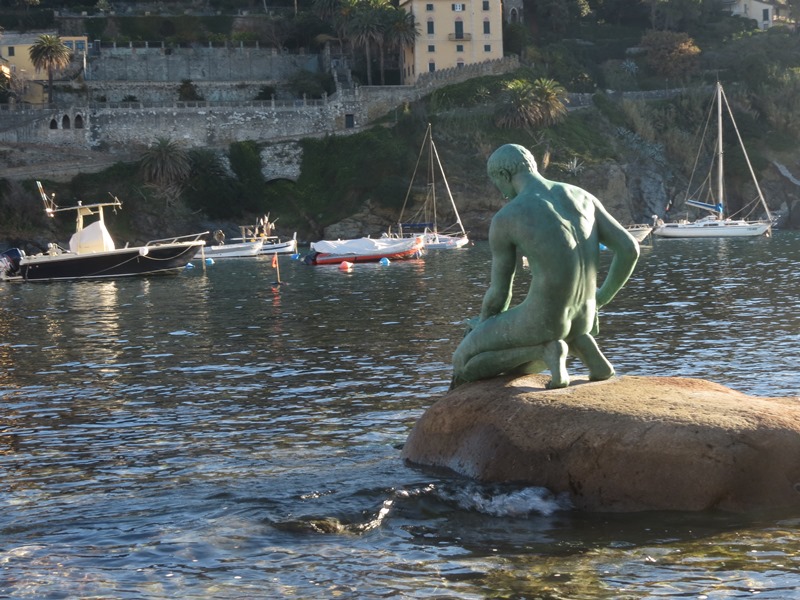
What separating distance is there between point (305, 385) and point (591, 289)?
9.39m

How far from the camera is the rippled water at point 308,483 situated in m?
10.4

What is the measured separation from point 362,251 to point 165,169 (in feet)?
92.0

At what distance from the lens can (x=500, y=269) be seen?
43.8ft

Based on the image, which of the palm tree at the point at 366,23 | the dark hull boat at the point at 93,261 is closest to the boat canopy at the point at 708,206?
the palm tree at the point at 366,23

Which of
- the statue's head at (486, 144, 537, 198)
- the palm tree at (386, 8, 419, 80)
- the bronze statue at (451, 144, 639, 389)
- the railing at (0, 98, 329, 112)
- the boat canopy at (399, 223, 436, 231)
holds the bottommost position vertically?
the boat canopy at (399, 223, 436, 231)

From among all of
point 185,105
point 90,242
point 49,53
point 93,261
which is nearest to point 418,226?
point 185,105

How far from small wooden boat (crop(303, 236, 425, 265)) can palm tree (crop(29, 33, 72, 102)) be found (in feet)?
119

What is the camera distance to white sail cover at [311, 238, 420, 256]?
7175 centimetres

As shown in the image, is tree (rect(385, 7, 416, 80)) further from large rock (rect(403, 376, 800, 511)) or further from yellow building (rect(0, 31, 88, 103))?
large rock (rect(403, 376, 800, 511))

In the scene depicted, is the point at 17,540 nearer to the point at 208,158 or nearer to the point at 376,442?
the point at 376,442

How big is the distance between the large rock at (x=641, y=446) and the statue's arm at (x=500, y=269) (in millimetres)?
1101

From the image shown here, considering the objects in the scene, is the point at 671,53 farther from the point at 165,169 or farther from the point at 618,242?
the point at 618,242

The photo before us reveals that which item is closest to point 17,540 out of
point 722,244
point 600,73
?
Result: point 722,244

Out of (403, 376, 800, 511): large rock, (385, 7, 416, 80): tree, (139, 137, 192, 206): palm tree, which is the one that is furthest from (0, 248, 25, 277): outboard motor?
(403, 376, 800, 511): large rock
